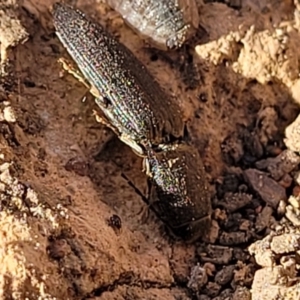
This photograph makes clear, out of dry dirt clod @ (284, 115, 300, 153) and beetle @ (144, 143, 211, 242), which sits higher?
dry dirt clod @ (284, 115, 300, 153)

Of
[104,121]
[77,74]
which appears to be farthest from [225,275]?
[77,74]

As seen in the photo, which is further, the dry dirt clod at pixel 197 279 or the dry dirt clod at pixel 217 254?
the dry dirt clod at pixel 217 254

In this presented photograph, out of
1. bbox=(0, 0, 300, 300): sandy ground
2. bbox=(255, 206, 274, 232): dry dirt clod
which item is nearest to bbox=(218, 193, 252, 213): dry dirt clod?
bbox=(0, 0, 300, 300): sandy ground

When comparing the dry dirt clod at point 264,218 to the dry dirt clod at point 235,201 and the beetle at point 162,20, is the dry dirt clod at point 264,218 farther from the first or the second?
the beetle at point 162,20

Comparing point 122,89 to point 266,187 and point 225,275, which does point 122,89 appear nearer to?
point 266,187

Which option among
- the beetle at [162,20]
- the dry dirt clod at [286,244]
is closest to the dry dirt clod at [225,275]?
the dry dirt clod at [286,244]

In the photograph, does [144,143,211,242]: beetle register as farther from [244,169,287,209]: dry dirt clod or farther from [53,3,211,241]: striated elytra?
[244,169,287,209]: dry dirt clod

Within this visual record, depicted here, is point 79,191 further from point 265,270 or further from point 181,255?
point 265,270
